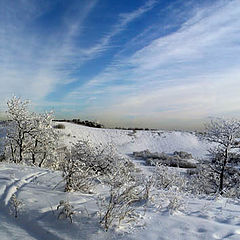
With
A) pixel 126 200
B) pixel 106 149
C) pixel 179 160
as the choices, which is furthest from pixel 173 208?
pixel 179 160

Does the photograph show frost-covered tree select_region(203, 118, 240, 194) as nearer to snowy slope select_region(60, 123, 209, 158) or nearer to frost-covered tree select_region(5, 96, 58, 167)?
frost-covered tree select_region(5, 96, 58, 167)

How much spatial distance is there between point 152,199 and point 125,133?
32995 millimetres

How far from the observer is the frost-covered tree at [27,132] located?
50.9 feet

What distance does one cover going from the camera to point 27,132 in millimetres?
15938

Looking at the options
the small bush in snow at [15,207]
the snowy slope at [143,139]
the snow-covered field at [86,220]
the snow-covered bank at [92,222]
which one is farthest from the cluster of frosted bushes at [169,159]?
the small bush in snow at [15,207]

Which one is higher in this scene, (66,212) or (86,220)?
(66,212)

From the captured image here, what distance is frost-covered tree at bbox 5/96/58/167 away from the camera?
15.5 meters

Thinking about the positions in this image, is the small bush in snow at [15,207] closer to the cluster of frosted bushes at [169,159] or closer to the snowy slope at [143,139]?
the cluster of frosted bushes at [169,159]

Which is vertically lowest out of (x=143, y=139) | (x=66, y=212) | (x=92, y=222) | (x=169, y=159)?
(x=169, y=159)

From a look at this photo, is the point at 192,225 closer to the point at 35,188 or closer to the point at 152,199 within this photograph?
the point at 152,199

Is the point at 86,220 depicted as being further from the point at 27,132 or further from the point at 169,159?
the point at 169,159

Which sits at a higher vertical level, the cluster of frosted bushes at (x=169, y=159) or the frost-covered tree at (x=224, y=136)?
the frost-covered tree at (x=224, y=136)

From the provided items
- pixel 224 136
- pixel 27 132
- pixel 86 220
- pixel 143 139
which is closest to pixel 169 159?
pixel 143 139

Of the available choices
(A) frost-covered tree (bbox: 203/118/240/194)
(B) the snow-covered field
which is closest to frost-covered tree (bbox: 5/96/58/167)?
(B) the snow-covered field
